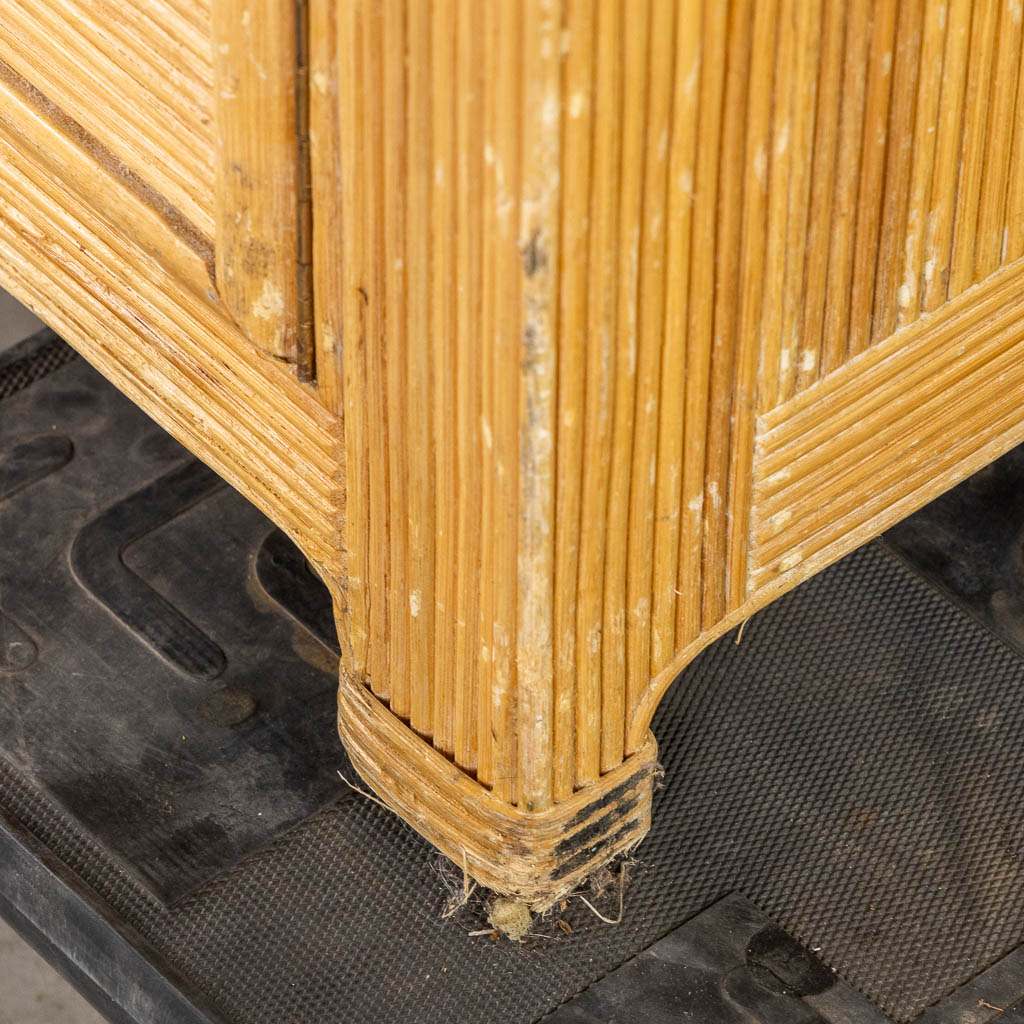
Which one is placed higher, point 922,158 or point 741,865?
point 922,158

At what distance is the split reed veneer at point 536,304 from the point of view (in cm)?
89

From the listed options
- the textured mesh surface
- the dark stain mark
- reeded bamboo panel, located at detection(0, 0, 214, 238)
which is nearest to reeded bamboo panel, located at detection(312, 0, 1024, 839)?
the dark stain mark

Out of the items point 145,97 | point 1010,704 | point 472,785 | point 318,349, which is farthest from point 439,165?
point 1010,704

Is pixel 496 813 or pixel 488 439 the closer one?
pixel 488 439

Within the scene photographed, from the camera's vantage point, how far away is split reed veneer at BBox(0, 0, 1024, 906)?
2.91ft

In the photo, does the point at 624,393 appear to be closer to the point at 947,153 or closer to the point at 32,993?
the point at 947,153

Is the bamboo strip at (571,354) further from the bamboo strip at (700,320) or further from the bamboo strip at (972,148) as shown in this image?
the bamboo strip at (972,148)

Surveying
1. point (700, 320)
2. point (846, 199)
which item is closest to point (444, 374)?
point (700, 320)

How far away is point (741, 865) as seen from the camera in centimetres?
129

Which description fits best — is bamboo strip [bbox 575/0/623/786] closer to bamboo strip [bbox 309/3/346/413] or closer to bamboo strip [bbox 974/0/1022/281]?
bamboo strip [bbox 309/3/346/413]

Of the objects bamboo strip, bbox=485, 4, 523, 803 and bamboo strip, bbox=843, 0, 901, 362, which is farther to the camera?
bamboo strip, bbox=843, 0, 901, 362

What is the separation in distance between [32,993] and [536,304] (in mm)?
1070

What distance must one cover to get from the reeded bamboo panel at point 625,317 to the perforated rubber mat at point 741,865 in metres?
0.17

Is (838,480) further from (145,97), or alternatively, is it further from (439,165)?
(145,97)
